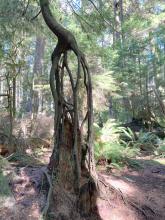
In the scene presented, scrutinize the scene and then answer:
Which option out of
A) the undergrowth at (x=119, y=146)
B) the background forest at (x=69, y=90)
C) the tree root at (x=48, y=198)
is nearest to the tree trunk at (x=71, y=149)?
the tree root at (x=48, y=198)

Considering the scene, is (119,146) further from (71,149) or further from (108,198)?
(71,149)

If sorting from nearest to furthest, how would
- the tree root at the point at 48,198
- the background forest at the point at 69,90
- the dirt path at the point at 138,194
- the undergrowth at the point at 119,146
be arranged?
the tree root at the point at 48,198 → the dirt path at the point at 138,194 → the background forest at the point at 69,90 → the undergrowth at the point at 119,146

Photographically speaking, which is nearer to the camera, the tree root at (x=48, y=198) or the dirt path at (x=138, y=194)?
the tree root at (x=48, y=198)

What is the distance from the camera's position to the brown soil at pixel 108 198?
14.9 feet

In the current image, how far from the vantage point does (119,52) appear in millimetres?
17469

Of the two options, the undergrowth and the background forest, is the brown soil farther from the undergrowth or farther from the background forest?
the undergrowth

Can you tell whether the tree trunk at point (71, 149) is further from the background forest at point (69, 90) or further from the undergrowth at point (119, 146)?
the undergrowth at point (119, 146)

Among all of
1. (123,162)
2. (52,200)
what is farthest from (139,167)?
(52,200)

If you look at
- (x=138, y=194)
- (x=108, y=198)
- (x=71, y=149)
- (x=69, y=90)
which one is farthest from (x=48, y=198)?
(x=69, y=90)

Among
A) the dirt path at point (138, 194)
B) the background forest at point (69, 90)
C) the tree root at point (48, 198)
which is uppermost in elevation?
the background forest at point (69, 90)

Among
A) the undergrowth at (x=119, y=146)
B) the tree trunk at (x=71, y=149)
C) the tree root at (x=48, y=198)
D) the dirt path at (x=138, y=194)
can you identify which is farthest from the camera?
the undergrowth at (x=119, y=146)

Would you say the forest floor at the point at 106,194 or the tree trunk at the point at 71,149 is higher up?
the tree trunk at the point at 71,149

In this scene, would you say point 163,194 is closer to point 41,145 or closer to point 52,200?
point 52,200

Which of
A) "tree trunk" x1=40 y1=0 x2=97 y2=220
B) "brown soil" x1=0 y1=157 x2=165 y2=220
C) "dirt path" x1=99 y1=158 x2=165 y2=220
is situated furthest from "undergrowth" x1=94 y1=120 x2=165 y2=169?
"tree trunk" x1=40 y1=0 x2=97 y2=220
